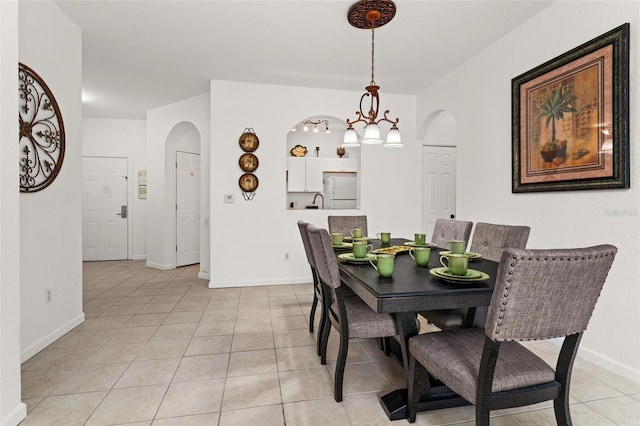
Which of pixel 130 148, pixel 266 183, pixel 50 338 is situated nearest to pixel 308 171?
pixel 266 183

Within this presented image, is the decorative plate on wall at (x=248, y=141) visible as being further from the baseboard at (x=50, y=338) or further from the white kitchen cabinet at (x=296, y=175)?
the baseboard at (x=50, y=338)

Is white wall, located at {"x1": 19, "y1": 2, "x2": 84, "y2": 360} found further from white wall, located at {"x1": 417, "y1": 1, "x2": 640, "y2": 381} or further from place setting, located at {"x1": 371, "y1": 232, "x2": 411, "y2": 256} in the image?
white wall, located at {"x1": 417, "y1": 1, "x2": 640, "y2": 381}

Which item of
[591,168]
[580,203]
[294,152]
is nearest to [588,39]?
[591,168]

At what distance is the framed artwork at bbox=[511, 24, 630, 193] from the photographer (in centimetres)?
216

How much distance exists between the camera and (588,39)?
2.38m

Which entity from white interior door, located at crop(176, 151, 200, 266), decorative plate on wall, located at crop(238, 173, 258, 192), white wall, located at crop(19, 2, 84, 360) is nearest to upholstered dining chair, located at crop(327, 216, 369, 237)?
decorative plate on wall, located at crop(238, 173, 258, 192)

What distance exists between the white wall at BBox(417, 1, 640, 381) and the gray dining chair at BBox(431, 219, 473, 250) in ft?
2.16

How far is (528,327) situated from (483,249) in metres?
1.44

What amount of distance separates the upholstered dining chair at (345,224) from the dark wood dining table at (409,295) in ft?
4.24

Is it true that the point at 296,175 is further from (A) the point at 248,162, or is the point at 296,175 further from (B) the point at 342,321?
(B) the point at 342,321

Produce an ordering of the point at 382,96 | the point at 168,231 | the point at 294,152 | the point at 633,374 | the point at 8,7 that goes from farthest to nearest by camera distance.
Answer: the point at 294,152, the point at 168,231, the point at 382,96, the point at 633,374, the point at 8,7

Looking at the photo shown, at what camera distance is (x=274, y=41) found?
3.28 metres

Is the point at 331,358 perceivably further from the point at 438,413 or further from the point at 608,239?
the point at 608,239

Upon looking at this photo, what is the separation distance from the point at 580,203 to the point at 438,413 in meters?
1.88
